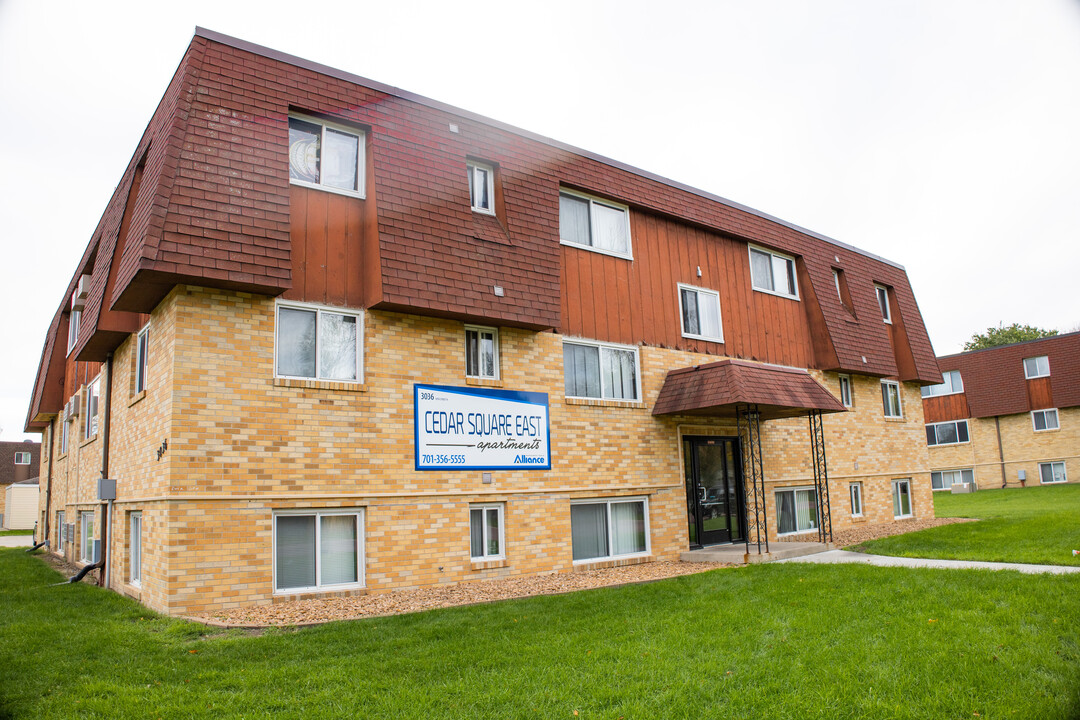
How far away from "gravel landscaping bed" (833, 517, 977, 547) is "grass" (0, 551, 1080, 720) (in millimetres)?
6610

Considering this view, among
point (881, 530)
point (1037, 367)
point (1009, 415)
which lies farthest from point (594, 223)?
point (1009, 415)

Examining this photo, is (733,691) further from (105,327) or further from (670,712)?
(105,327)

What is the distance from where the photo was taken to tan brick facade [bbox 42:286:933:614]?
9.27 m

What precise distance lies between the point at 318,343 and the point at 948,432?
35.4 m

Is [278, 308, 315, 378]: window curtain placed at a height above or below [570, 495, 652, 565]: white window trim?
above

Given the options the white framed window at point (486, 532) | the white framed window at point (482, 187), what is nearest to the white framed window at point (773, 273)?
the white framed window at point (482, 187)

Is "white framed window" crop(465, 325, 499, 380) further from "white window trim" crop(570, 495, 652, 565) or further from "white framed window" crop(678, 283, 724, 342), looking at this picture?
"white framed window" crop(678, 283, 724, 342)

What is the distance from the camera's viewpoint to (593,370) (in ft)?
45.1

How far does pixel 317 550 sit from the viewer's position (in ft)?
32.9

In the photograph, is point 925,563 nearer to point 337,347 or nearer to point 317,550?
point 317,550

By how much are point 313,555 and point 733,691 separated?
6324mm

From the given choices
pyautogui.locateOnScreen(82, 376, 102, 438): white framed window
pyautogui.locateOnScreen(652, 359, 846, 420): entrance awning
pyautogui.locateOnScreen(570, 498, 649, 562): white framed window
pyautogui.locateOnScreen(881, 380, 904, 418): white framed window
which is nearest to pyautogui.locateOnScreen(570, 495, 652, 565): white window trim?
pyautogui.locateOnScreen(570, 498, 649, 562): white framed window

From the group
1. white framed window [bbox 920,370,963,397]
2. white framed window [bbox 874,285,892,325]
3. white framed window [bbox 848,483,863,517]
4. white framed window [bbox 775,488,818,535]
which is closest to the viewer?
white framed window [bbox 775,488,818,535]

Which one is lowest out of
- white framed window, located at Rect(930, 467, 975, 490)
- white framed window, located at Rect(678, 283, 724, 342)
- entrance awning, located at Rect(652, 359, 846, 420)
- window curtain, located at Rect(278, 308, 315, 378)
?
white framed window, located at Rect(930, 467, 975, 490)
